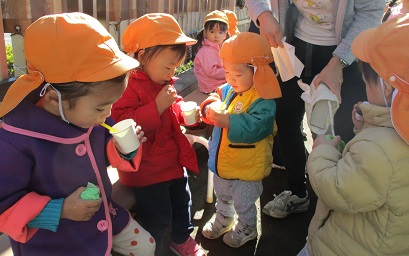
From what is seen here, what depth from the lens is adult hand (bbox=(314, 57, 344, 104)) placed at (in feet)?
6.75

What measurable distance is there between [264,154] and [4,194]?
5.25 feet

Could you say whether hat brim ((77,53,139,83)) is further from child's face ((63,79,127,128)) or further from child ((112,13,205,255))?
child ((112,13,205,255))

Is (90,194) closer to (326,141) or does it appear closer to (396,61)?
(326,141)

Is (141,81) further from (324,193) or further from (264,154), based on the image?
(324,193)

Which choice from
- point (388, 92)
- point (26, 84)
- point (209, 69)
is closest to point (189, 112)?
point (26, 84)

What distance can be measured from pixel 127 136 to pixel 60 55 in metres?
0.46

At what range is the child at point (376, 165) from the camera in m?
1.41

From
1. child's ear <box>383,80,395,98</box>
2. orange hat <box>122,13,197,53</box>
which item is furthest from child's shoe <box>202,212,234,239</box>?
child's ear <box>383,80,395,98</box>

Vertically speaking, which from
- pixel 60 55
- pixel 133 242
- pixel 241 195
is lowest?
pixel 241 195

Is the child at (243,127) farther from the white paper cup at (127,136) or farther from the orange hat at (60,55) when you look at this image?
the orange hat at (60,55)

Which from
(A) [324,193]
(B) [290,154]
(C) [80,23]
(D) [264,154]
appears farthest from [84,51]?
(B) [290,154]

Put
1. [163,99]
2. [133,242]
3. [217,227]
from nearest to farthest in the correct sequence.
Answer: [133,242] → [163,99] → [217,227]

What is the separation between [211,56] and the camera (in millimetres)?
4645

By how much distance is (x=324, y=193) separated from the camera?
164cm
